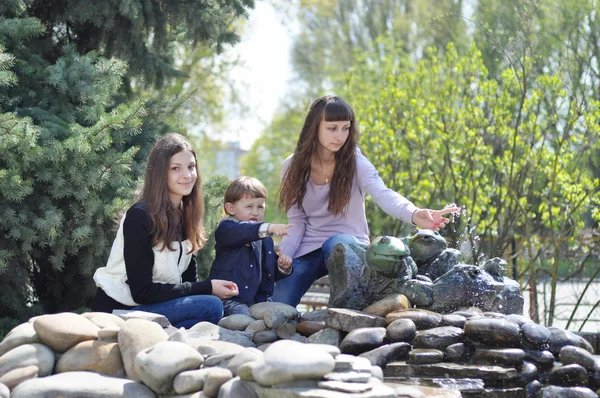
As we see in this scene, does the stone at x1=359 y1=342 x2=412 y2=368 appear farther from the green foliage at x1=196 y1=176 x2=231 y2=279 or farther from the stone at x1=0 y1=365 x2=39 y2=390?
the green foliage at x1=196 y1=176 x2=231 y2=279

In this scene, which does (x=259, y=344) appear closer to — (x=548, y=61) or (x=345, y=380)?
(x=345, y=380)

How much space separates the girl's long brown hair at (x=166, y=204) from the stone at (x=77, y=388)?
109 centimetres

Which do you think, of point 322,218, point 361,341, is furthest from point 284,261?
point 361,341

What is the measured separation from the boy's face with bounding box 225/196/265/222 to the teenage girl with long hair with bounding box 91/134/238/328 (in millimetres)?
321

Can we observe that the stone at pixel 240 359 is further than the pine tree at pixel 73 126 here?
No

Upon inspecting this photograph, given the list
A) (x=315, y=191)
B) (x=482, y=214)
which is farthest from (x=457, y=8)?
(x=315, y=191)

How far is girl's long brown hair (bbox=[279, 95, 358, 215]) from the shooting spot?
4950 millimetres

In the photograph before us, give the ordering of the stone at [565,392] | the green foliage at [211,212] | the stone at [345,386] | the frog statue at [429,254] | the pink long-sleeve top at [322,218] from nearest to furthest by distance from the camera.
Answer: the stone at [345,386] < the stone at [565,392] < the frog statue at [429,254] < the pink long-sleeve top at [322,218] < the green foliage at [211,212]

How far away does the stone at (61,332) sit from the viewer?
3.68 metres

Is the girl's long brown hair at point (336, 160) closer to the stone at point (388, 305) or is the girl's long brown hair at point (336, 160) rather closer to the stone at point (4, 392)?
the stone at point (388, 305)

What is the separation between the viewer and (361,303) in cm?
452

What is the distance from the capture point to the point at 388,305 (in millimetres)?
4246

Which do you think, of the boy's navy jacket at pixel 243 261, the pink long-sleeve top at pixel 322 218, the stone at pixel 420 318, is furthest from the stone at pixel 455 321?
the boy's navy jacket at pixel 243 261

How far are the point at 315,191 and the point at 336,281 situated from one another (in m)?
0.79
